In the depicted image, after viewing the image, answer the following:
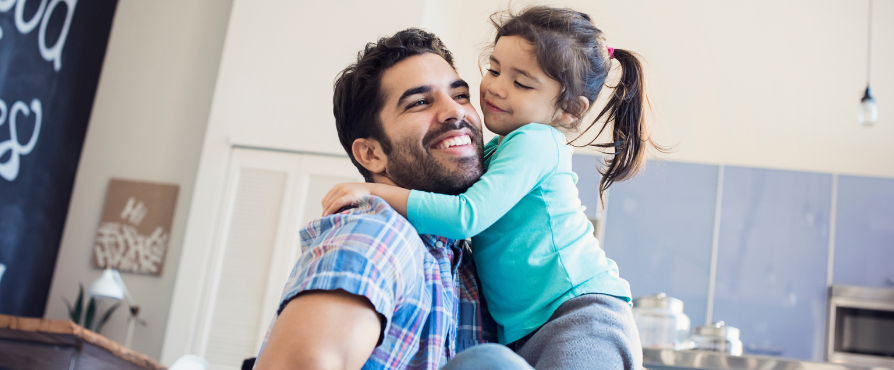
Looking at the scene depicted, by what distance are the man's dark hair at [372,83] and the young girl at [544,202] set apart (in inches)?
7.0

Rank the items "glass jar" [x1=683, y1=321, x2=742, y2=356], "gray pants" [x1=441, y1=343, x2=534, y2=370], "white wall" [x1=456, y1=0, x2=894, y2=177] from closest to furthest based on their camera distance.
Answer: "gray pants" [x1=441, y1=343, x2=534, y2=370], "glass jar" [x1=683, y1=321, x2=742, y2=356], "white wall" [x1=456, y1=0, x2=894, y2=177]

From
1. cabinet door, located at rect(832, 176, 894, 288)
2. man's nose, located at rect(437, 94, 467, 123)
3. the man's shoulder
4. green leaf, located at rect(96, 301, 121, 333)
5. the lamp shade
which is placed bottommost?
green leaf, located at rect(96, 301, 121, 333)

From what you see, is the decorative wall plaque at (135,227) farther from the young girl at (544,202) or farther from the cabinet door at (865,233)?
the cabinet door at (865,233)

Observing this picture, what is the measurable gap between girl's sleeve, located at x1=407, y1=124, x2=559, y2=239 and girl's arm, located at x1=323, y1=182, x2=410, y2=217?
2 cm

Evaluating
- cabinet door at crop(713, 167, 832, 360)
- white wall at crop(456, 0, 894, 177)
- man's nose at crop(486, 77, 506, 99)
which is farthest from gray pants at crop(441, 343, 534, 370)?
white wall at crop(456, 0, 894, 177)

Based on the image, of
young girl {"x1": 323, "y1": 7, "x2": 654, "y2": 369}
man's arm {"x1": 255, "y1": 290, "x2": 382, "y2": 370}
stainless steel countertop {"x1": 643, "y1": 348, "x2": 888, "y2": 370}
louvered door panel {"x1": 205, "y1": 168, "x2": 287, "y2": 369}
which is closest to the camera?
man's arm {"x1": 255, "y1": 290, "x2": 382, "y2": 370}

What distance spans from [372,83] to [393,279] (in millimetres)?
605

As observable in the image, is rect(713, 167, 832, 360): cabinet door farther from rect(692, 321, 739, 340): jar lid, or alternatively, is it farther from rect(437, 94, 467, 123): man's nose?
rect(437, 94, 467, 123): man's nose

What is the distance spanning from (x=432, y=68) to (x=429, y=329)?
0.58 meters

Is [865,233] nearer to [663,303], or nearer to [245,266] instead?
[663,303]

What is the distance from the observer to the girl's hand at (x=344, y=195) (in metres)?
1.14

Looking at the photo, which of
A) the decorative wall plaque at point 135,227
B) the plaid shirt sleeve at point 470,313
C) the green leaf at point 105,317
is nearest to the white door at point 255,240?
the decorative wall plaque at point 135,227

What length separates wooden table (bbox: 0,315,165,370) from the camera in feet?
7.98

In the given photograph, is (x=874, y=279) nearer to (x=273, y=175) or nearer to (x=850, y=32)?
(x=850, y=32)
